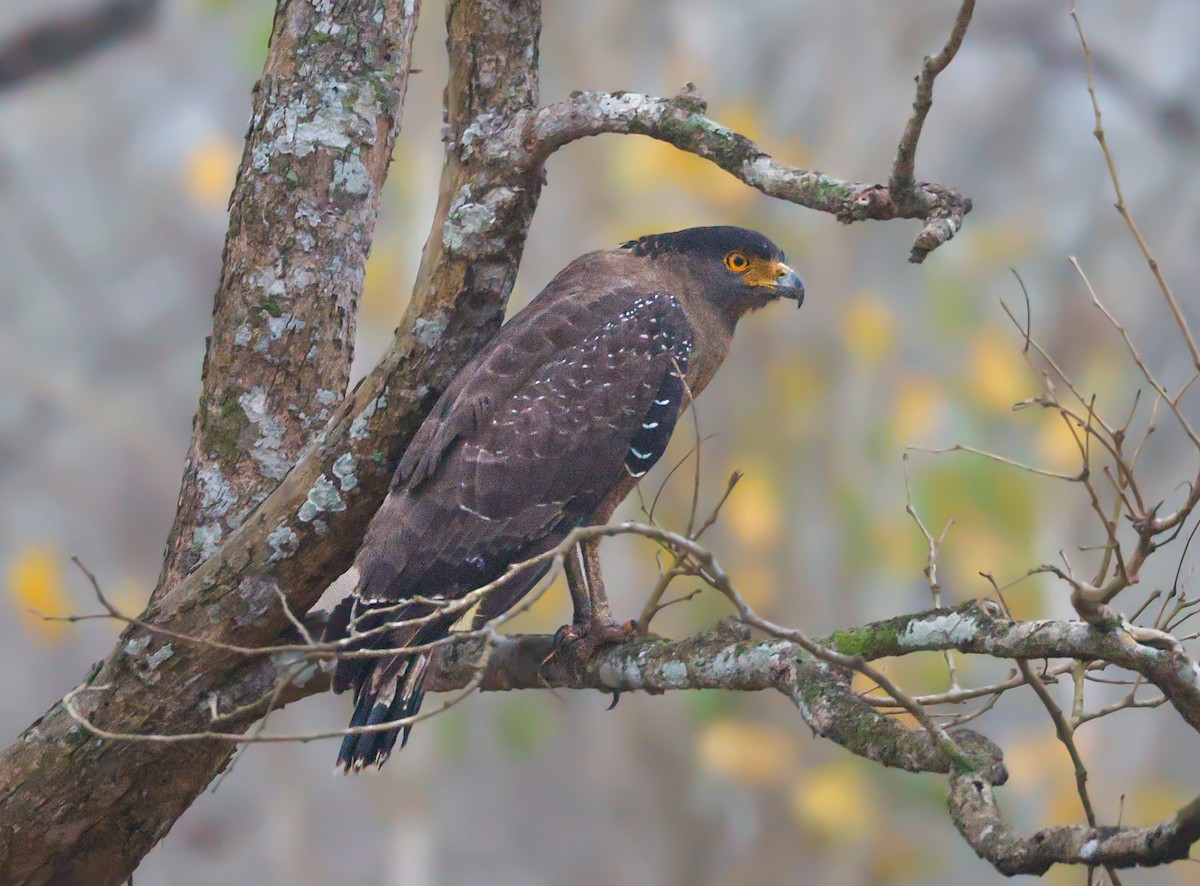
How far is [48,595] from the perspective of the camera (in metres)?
9.66

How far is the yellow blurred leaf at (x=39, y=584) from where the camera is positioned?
31.1 feet

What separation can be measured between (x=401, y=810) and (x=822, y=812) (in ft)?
9.31

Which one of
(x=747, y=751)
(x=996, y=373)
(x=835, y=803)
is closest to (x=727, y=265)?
(x=747, y=751)

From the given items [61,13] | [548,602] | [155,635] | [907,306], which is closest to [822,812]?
[548,602]

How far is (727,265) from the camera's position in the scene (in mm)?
3979

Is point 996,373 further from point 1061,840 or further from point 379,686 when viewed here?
point 1061,840

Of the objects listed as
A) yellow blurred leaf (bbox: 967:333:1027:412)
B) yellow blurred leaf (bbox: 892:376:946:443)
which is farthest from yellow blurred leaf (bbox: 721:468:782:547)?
yellow blurred leaf (bbox: 967:333:1027:412)

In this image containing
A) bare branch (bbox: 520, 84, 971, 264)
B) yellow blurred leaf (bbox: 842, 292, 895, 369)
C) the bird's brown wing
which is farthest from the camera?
yellow blurred leaf (bbox: 842, 292, 895, 369)

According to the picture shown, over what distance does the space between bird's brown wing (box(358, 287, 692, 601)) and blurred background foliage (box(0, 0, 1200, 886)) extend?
4.83m

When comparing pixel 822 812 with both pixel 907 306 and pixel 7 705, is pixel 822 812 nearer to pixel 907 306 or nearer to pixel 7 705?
pixel 907 306

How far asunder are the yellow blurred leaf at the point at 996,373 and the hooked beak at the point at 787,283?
5.50 meters

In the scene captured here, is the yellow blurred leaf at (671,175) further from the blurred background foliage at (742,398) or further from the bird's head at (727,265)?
the bird's head at (727,265)

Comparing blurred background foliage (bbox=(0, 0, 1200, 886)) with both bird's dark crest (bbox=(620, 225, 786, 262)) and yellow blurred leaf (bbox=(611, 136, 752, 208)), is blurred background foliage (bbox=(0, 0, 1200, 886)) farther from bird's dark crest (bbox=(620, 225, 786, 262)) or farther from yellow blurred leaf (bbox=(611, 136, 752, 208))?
bird's dark crest (bbox=(620, 225, 786, 262))

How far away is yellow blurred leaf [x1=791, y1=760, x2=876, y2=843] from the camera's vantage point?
27.4 feet
